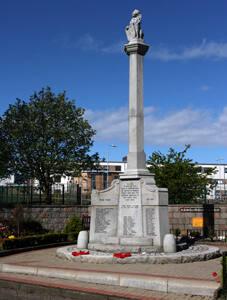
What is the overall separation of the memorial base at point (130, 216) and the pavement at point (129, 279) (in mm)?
1813

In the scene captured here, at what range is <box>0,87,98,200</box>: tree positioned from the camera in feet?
107

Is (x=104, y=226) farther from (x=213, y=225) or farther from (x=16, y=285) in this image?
(x=213, y=225)

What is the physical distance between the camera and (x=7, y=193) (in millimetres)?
28250

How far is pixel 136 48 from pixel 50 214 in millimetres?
13391

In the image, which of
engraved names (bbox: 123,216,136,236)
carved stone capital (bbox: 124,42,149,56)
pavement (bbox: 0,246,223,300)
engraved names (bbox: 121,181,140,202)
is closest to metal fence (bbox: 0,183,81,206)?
engraved names (bbox: 121,181,140,202)

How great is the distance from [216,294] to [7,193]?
21584 mm

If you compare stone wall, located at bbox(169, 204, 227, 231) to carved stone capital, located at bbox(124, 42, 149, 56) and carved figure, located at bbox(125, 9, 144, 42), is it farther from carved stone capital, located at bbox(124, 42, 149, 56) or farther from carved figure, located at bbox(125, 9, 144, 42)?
carved figure, located at bbox(125, 9, 144, 42)

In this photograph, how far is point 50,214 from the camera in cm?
2612

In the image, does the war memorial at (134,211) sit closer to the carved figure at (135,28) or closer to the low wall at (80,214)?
the carved figure at (135,28)

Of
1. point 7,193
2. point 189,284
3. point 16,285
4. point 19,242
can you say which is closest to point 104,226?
point 19,242

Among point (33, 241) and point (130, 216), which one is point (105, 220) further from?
point (33, 241)

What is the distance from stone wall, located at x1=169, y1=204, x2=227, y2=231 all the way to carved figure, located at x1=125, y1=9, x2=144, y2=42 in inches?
459

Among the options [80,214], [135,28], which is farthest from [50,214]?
[135,28]

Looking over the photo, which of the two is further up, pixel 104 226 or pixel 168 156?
pixel 168 156
